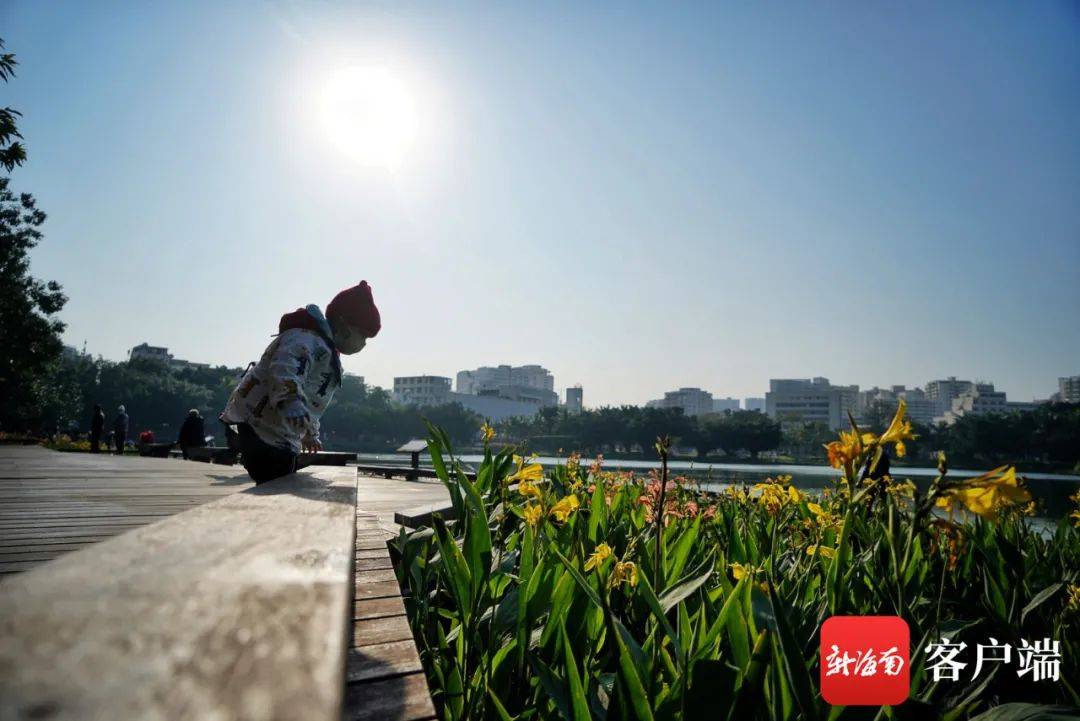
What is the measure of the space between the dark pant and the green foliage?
3.34 feet

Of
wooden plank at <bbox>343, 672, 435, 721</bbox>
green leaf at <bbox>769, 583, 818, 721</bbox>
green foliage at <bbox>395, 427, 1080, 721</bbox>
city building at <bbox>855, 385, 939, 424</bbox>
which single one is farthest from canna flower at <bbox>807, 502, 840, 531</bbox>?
city building at <bbox>855, 385, 939, 424</bbox>

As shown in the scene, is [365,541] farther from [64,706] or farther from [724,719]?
[64,706]

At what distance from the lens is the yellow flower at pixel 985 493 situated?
1.11 m

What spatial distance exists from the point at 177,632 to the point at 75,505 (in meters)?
3.84

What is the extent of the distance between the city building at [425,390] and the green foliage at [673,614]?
114247 mm

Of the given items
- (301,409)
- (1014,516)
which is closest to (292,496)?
(301,409)

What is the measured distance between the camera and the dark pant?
104 inches

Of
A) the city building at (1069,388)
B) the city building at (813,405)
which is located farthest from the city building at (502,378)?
the city building at (1069,388)

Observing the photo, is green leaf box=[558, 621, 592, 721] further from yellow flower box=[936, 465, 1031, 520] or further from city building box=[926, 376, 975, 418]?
city building box=[926, 376, 975, 418]

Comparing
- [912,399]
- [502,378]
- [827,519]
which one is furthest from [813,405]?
[827,519]

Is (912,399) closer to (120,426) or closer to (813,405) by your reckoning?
(813,405)

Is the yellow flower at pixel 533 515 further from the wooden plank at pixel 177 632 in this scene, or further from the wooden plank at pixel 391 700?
the wooden plank at pixel 177 632

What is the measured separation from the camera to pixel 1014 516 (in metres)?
3.21

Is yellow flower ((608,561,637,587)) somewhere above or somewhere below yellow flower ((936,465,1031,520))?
below
